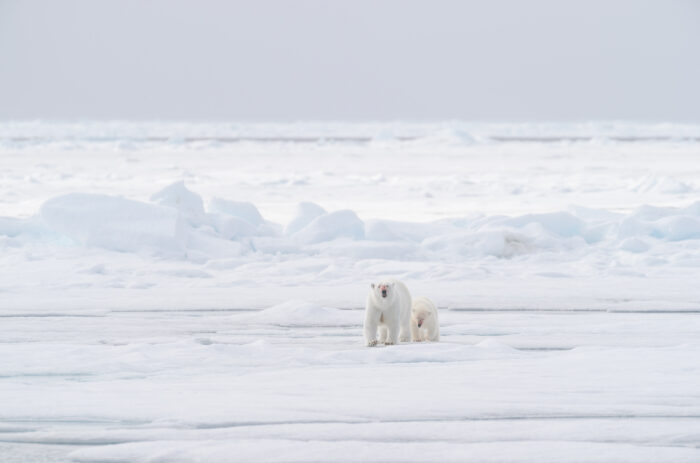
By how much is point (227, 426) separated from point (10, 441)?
2.49 ft

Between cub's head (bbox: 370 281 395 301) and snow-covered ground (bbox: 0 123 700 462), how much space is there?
0.30 meters

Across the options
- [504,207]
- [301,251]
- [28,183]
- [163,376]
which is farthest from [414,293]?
[28,183]

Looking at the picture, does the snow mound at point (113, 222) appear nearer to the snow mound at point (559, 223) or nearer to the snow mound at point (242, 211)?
the snow mound at point (242, 211)

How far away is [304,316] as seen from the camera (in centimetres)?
615

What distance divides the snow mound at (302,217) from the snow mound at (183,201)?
3.14ft

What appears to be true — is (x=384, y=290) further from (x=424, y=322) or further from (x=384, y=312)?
(x=424, y=322)

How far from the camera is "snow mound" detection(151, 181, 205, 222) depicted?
985 cm

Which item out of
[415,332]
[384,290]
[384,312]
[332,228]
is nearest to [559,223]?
[332,228]

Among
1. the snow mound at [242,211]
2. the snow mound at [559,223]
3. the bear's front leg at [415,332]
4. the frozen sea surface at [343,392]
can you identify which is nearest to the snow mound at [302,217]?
the snow mound at [242,211]

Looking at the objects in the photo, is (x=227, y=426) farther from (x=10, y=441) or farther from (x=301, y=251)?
(x=301, y=251)

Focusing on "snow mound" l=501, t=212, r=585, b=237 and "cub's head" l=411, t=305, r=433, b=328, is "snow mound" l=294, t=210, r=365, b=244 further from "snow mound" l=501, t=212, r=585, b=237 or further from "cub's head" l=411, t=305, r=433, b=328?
"cub's head" l=411, t=305, r=433, b=328

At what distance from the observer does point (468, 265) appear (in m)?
8.62

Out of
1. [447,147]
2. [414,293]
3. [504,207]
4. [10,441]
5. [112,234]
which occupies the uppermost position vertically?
[447,147]

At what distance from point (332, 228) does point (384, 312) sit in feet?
15.4
